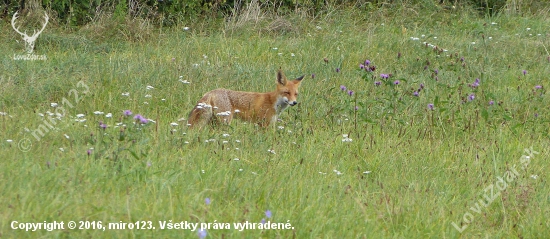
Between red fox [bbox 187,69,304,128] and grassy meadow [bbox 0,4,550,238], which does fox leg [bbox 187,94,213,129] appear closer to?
red fox [bbox 187,69,304,128]

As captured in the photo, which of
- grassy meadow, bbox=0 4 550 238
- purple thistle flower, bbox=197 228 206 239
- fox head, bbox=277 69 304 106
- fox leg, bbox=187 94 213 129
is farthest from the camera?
fox head, bbox=277 69 304 106

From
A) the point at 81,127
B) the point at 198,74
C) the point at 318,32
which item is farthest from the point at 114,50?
the point at 81,127

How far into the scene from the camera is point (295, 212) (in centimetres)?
515

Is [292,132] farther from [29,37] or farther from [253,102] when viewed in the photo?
[29,37]

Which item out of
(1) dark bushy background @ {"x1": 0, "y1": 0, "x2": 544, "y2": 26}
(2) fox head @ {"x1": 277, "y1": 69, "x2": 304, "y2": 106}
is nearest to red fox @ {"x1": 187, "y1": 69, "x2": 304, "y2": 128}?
(2) fox head @ {"x1": 277, "y1": 69, "x2": 304, "y2": 106}

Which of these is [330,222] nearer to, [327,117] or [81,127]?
[81,127]

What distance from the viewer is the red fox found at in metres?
8.20

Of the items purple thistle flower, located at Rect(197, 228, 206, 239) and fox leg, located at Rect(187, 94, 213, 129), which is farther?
fox leg, located at Rect(187, 94, 213, 129)

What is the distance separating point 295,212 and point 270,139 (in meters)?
2.11

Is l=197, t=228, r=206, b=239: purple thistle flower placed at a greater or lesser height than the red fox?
greater

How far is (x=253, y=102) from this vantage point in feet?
28.7

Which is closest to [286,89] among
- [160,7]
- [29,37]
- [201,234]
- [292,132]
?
[292,132]

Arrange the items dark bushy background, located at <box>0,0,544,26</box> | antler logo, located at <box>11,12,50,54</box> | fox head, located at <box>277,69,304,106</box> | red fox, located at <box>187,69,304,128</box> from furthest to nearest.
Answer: dark bushy background, located at <box>0,0,544,26</box> → antler logo, located at <box>11,12,50,54</box> → fox head, located at <box>277,69,304,106</box> → red fox, located at <box>187,69,304,128</box>

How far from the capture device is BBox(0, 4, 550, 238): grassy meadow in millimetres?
4945
